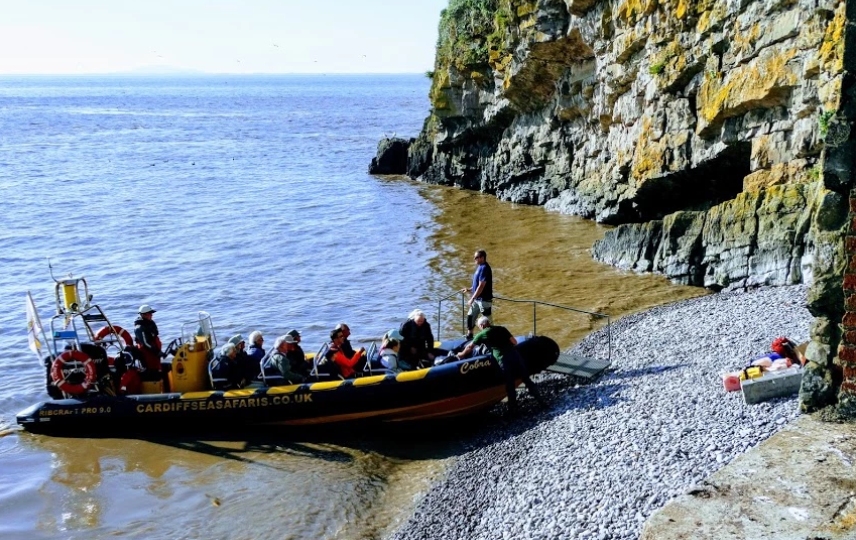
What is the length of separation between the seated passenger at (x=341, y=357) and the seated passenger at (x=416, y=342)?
0.77m

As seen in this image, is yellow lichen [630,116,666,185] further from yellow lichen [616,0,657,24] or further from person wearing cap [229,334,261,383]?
person wearing cap [229,334,261,383]

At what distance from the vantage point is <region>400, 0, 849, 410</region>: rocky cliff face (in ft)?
56.7

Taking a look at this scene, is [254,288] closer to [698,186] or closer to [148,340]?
[148,340]

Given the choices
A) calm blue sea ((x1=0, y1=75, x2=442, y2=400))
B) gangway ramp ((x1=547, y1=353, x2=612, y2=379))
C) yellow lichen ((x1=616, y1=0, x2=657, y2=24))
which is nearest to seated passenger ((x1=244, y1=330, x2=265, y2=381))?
calm blue sea ((x1=0, y1=75, x2=442, y2=400))

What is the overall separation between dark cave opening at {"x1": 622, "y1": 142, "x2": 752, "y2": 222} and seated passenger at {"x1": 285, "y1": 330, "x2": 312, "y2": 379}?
12760mm

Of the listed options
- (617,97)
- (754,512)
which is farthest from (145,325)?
(617,97)

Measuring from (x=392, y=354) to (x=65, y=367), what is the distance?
5.69 m

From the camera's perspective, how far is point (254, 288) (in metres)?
23.8

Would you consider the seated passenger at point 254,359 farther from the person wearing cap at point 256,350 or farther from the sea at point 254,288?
the sea at point 254,288

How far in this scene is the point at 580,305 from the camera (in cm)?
2006

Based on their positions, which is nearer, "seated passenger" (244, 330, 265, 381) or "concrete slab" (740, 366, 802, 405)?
"concrete slab" (740, 366, 802, 405)

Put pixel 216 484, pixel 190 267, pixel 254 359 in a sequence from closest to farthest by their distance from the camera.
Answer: pixel 216 484
pixel 254 359
pixel 190 267

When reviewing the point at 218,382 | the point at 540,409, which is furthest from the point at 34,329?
the point at 540,409

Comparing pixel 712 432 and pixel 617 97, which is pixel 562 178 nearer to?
pixel 617 97
